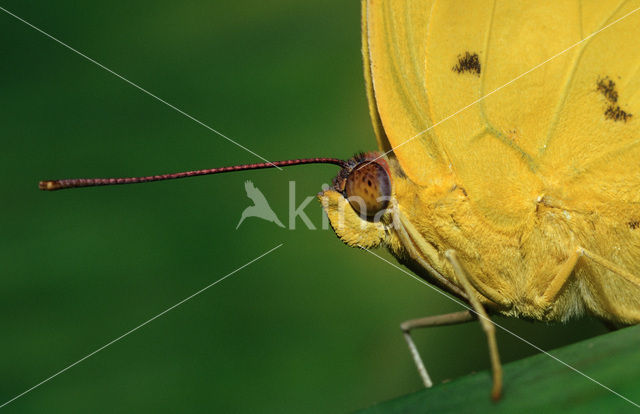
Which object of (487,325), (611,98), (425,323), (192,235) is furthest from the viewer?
(192,235)

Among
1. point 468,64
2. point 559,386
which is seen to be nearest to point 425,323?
point 468,64

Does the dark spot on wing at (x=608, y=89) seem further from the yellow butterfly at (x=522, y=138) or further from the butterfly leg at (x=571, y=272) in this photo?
the butterfly leg at (x=571, y=272)

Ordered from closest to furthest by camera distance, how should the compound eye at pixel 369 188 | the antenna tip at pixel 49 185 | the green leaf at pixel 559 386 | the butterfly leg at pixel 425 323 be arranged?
the green leaf at pixel 559 386
the antenna tip at pixel 49 185
the compound eye at pixel 369 188
the butterfly leg at pixel 425 323

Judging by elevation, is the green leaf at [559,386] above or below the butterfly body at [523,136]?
below

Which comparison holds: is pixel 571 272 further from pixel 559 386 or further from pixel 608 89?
pixel 559 386

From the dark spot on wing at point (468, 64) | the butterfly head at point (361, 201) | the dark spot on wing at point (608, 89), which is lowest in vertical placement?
the butterfly head at point (361, 201)

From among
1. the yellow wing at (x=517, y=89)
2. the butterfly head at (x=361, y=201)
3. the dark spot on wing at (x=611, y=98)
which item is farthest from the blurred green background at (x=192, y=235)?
the dark spot on wing at (x=611, y=98)
